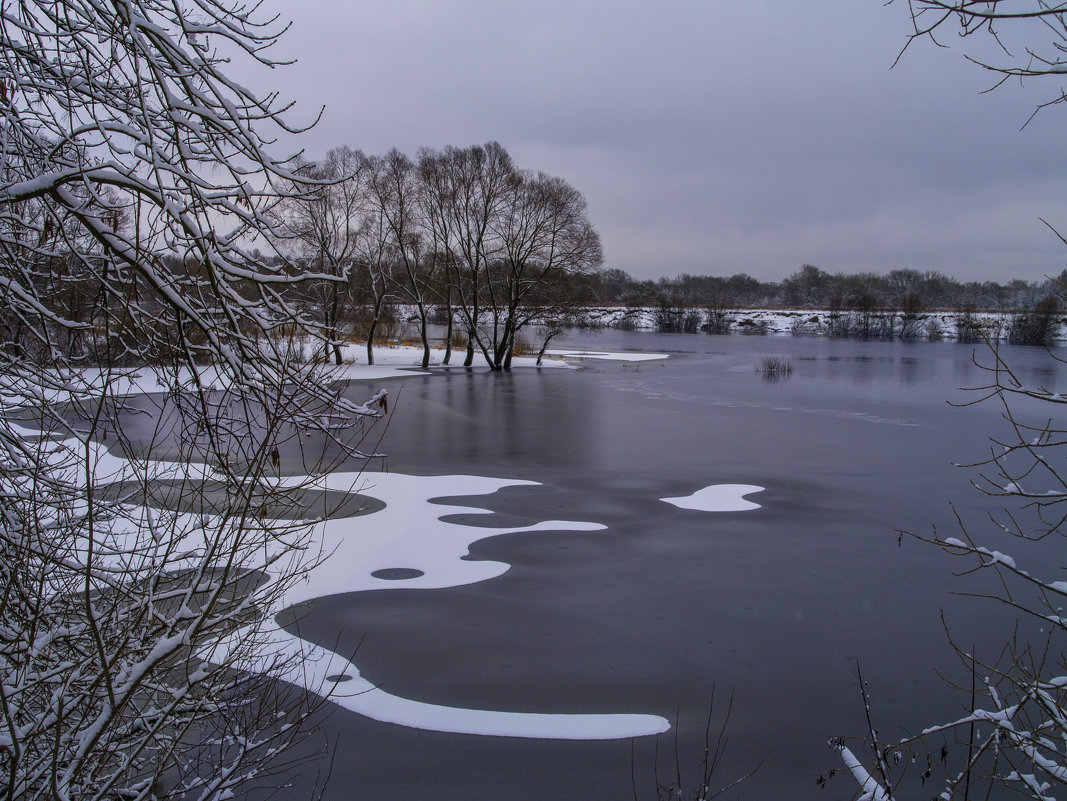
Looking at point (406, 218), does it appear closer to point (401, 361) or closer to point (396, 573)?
point (401, 361)

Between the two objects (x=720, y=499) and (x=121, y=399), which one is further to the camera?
(x=720, y=499)

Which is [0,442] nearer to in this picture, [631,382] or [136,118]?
[136,118]

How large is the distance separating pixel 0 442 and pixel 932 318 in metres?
72.1

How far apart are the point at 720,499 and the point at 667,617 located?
14.9 ft

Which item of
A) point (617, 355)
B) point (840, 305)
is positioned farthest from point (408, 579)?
point (840, 305)

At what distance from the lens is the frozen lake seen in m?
4.66

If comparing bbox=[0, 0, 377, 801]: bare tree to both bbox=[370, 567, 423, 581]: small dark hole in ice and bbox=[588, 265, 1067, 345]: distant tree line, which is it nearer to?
bbox=[370, 567, 423, 581]: small dark hole in ice

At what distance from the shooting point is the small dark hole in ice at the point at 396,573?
7691mm

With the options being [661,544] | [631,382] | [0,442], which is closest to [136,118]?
[0,442]

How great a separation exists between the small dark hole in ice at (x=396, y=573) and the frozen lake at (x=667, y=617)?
64mm

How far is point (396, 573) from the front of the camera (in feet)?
25.6

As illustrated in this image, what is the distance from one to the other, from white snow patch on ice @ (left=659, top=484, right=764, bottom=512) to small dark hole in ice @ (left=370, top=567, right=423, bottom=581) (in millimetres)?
4324

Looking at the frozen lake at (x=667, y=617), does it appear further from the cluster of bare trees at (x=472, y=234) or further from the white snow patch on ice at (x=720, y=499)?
the cluster of bare trees at (x=472, y=234)

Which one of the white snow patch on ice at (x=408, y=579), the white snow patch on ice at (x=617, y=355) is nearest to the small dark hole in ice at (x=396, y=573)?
the white snow patch on ice at (x=408, y=579)
